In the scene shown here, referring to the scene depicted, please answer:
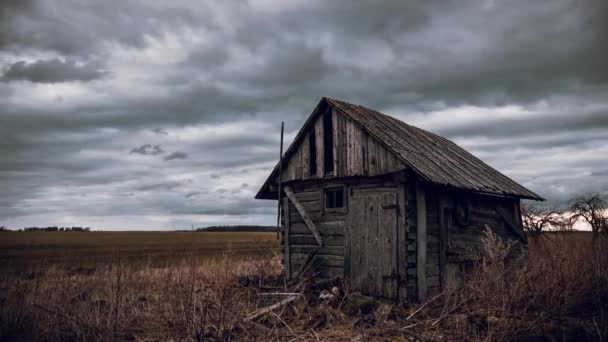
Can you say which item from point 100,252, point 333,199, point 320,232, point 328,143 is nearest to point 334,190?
point 333,199

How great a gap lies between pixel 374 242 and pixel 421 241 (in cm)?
111

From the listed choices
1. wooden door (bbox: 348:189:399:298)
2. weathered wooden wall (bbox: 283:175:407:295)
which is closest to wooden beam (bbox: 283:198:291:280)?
weathered wooden wall (bbox: 283:175:407:295)

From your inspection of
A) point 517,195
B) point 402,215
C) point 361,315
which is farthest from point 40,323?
point 517,195

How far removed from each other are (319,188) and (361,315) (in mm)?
4649

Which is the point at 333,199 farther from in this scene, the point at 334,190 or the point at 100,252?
the point at 100,252

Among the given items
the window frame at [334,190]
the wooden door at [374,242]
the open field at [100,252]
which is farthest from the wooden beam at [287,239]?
the wooden door at [374,242]

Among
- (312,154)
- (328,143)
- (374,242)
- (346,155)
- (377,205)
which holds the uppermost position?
(328,143)

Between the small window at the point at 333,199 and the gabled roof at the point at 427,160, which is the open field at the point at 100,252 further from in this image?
the gabled roof at the point at 427,160

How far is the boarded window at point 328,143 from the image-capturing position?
12.1 meters

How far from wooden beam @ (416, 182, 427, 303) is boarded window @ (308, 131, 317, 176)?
314 centimetres

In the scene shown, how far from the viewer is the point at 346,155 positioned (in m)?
11.6

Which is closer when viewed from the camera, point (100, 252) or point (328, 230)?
point (328, 230)

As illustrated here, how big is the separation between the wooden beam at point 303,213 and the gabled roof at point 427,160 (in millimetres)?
901

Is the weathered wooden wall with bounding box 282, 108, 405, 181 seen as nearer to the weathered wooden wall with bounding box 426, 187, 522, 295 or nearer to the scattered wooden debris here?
the weathered wooden wall with bounding box 426, 187, 522, 295
